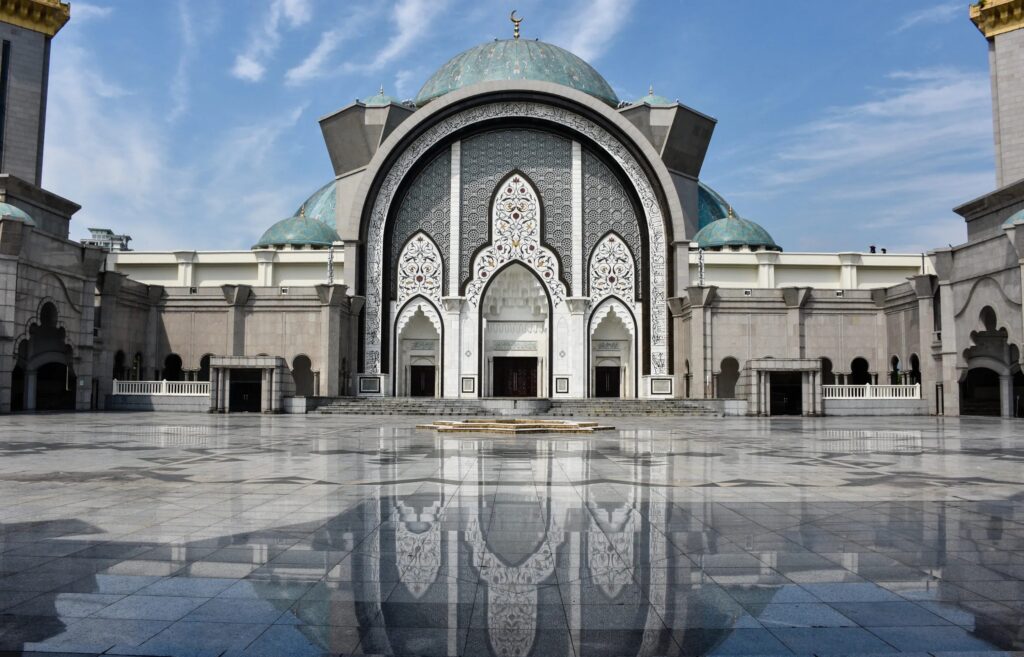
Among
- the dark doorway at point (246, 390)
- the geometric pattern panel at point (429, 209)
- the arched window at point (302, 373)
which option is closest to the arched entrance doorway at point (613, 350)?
the geometric pattern panel at point (429, 209)

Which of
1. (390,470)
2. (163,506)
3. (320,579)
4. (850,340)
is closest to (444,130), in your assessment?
(850,340)

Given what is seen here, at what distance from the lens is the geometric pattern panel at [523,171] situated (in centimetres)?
2816

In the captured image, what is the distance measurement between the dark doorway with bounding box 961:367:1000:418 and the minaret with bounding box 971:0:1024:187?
598cm

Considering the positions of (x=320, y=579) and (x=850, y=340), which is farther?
(x=850, y=340)

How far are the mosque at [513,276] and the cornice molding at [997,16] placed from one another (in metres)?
0.06

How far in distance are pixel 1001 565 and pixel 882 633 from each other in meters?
1.40

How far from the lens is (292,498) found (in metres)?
5.63

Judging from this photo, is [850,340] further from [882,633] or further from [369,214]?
[882,633]

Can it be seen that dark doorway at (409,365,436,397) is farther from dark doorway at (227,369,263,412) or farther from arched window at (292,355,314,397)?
dark doorway at (227,369,263,412)

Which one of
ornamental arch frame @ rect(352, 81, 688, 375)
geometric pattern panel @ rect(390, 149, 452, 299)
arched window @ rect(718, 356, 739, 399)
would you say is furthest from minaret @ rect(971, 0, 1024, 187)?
geometric pattern panel @ rect(390, 149, 452, 299)

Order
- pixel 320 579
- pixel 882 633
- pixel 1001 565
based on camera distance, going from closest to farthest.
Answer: pixel 882 633, pixel 320 579, pixel 1001 565

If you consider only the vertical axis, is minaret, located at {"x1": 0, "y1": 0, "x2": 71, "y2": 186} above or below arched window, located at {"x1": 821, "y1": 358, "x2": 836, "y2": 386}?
above

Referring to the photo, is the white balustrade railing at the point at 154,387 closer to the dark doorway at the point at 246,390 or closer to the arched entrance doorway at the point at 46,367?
the dark doorway at the point at 246,390

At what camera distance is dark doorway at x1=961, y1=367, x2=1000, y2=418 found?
2377 centimetres
